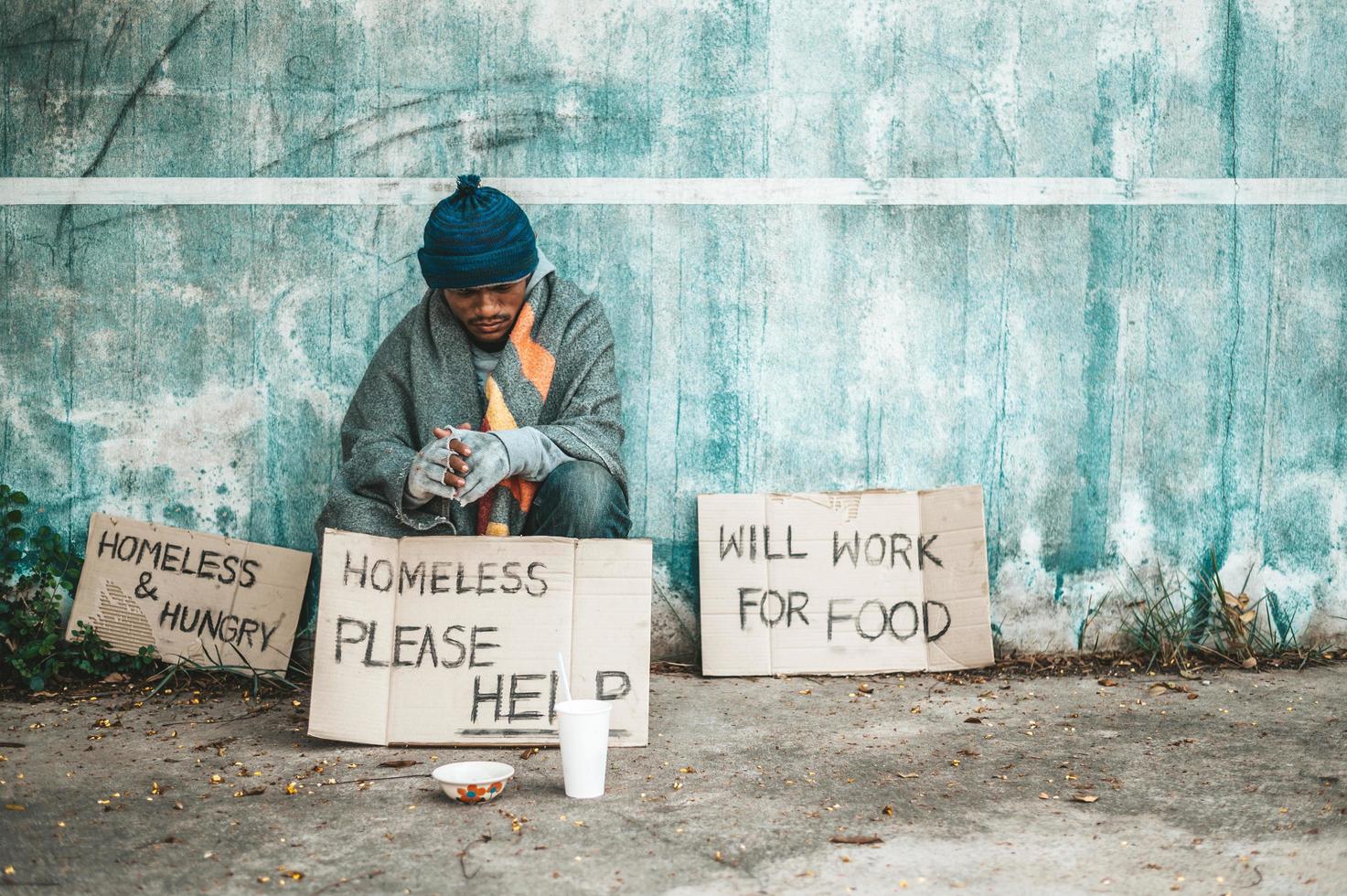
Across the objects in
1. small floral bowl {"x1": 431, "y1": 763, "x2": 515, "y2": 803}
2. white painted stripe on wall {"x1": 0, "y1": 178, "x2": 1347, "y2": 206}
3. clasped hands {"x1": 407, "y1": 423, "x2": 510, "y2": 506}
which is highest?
white painted stripe on wall {"x1": 0, "y1": 178, "x2": 1347, "y2": 206}

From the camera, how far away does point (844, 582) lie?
3.38m

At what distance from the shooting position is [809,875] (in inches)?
77.4

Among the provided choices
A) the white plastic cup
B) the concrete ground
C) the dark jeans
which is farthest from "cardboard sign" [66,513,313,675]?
the white plastic cup

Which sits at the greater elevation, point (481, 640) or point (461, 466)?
point (461, 466)

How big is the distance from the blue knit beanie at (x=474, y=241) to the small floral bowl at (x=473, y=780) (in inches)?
47.3

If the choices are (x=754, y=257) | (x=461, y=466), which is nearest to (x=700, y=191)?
(x=754, y=257)

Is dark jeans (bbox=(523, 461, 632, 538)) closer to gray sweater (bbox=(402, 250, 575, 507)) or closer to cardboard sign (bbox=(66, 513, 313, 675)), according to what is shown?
gray sweater (bbox=(402, 250, 575, 507))

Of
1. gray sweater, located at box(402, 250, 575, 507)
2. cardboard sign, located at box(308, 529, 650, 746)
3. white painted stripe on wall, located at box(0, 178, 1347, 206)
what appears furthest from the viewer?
white painted stripe on wall, located at box(0, 178, 1347, 206)

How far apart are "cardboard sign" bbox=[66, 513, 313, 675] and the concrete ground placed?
21 centimetres

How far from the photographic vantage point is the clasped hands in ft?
8.95

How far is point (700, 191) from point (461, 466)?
1.20 m

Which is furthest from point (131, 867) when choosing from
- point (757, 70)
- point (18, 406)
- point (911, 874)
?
point (757, 70)

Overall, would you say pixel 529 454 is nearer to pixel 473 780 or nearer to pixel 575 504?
pixel 575 504

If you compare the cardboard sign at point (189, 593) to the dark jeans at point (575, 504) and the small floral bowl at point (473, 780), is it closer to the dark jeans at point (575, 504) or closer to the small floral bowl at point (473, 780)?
the dark jeans at point (575, 504)
